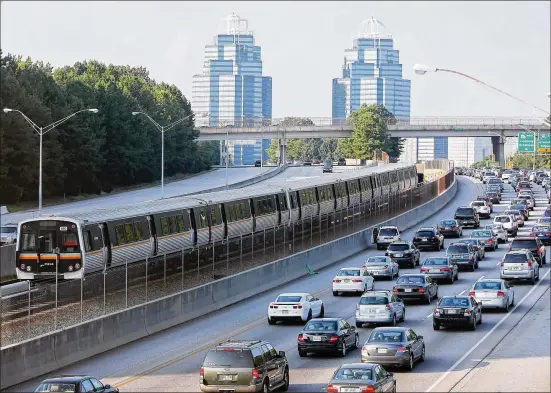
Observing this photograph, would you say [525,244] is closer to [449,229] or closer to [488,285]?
[449,229]

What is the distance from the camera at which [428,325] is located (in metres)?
43.9

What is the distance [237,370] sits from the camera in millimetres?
29125

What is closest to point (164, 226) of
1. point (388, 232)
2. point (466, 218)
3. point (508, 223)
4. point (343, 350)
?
point (343, 350)

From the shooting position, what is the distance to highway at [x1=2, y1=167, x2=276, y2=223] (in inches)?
3529

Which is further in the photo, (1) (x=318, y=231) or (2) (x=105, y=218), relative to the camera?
(1) (x=318, y=231)

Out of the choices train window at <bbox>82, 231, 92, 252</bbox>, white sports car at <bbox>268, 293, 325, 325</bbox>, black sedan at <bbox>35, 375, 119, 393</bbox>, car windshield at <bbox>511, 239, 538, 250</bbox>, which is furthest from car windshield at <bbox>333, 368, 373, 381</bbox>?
car windshield at <bbox>511, 239, 538, 250</bbox>

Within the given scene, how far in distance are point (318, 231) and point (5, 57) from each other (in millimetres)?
52441

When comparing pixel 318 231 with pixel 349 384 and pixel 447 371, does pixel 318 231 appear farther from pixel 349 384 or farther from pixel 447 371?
pixel 349 384

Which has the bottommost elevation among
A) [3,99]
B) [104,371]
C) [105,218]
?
[104,371]

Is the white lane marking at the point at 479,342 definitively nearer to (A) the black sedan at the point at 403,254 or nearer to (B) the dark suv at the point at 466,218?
(A) the black sedan at the point at 403,254

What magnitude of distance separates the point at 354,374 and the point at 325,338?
8461 mm

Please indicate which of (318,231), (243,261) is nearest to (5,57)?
(318,231)

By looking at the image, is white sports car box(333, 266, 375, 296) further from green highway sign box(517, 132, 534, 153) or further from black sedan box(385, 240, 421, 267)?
green highway sign box(517, 132, 534, 153)

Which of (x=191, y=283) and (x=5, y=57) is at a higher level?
(x=5, y=57)
